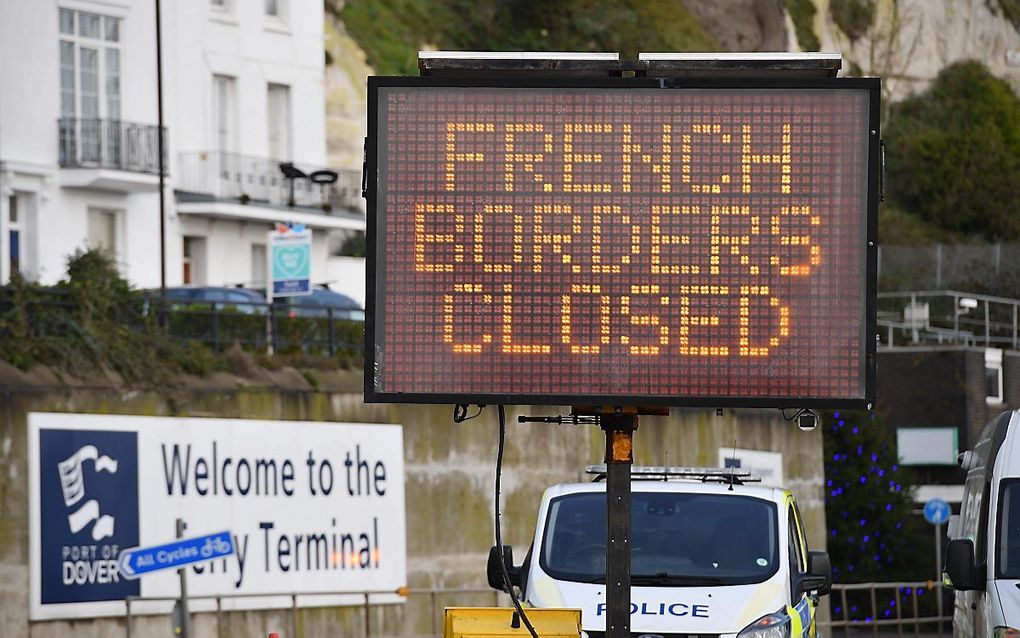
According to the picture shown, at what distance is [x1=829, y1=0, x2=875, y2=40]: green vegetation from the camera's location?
346ft

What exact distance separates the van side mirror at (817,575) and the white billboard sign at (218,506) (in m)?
11.3

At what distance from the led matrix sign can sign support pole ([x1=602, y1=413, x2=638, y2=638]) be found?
0.71 m

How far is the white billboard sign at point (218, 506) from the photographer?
984 inches

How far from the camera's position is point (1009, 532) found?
15.3 metres

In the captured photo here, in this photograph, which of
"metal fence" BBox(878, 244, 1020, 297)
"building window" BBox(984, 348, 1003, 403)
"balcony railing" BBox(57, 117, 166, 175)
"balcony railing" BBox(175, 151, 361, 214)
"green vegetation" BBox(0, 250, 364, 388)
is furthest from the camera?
"metal fence" BBox(878, 244, 1020, 297)

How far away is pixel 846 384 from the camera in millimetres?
10141

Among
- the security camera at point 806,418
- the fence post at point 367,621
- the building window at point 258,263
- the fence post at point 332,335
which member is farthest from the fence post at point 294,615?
the building window at point 258,263

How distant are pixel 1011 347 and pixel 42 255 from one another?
32.1 metres

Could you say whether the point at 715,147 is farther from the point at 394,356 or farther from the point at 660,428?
the point at 660,428

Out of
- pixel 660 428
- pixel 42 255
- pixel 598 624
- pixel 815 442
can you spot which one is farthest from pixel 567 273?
pixel 42 255

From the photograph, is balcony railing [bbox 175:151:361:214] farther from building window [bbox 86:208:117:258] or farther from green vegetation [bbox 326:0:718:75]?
green vegetation [bbox 326:0:718:75]

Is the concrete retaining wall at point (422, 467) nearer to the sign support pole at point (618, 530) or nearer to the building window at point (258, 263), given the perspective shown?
the sign support pole at point (618, 530)

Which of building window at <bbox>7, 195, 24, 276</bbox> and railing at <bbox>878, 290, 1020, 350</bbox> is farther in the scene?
railing at <bbox>878, 290, 1020, 350</bbox>

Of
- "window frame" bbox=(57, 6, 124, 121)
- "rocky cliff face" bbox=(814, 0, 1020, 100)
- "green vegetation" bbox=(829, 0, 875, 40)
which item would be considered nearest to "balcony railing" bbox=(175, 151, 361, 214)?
"window frame" bbox=(57, 6, 124, 121)
